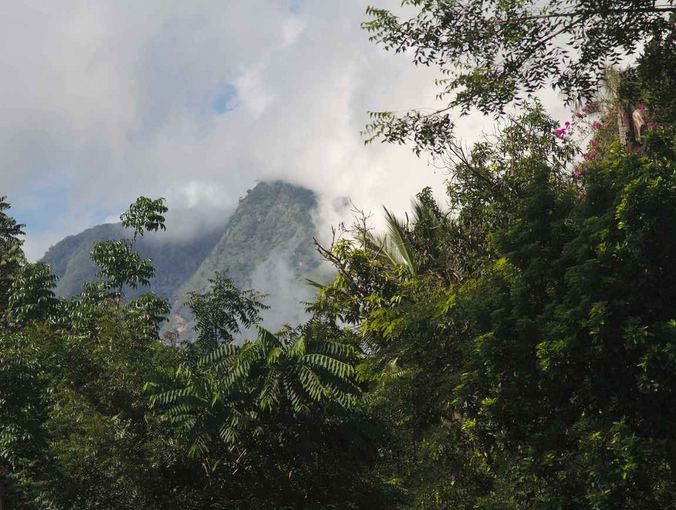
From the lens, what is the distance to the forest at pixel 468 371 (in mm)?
8344

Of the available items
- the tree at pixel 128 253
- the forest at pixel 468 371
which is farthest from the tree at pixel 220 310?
the forest at pixel 468 371

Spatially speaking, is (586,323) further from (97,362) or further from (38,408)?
(38,408)

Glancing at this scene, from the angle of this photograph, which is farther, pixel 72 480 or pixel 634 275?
pixel 72 480

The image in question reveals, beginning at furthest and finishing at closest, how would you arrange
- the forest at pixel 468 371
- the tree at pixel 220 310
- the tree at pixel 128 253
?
the tree at pixel 220 310 → the tree at pixel 128 253 → the forest at pixel 468 371

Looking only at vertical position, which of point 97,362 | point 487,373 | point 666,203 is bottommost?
point 487,373

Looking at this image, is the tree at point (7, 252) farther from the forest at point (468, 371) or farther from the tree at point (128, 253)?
the forest at point (468, 371)

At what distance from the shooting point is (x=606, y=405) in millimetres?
8602

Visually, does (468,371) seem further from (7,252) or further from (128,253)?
(7,252)

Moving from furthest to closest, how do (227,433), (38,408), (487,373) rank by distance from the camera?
(38,408), (227,433), (487,373)

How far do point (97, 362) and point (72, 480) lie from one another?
2173mm

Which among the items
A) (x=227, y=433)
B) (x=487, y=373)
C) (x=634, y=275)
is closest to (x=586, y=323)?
(x=634, y=275)

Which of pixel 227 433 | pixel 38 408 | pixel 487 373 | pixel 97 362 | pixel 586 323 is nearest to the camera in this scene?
pixel 586 323

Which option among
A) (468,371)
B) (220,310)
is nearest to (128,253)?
(220,310)

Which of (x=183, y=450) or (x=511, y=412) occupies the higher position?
(x=183, y=450)
